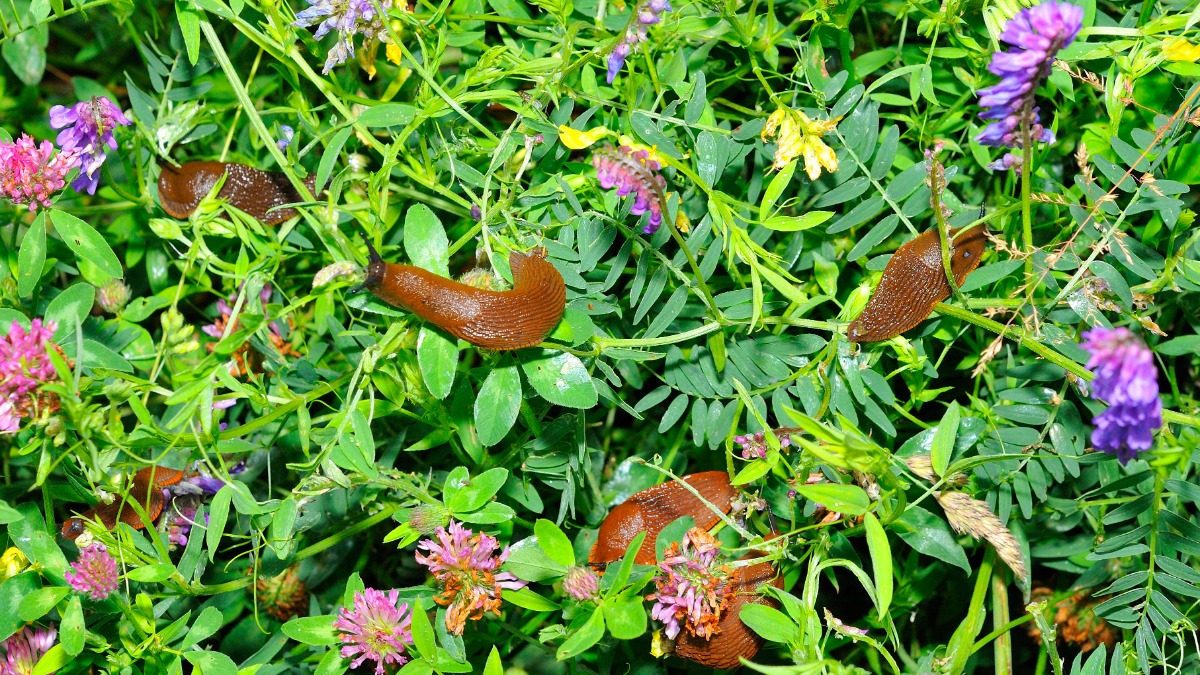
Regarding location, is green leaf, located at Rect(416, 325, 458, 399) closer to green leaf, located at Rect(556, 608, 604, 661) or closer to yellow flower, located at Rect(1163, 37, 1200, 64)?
green leaf, located at Rect(556, 608, 604, 661)

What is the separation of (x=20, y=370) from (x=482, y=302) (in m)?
0.64

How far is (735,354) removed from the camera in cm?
153

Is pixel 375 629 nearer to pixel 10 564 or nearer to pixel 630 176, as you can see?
pixel 10 564

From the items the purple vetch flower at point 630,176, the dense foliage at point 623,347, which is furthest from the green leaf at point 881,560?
the purple vetch flower at point 630,176

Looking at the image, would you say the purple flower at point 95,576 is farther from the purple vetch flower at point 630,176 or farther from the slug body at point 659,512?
the purple vetch flower at point 630,176

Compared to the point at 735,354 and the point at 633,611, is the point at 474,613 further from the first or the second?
the point at 735,354

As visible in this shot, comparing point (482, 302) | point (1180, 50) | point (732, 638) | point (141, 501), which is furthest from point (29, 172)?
point (1180, 50)

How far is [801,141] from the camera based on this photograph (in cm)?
143

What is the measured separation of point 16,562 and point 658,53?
1386 mm

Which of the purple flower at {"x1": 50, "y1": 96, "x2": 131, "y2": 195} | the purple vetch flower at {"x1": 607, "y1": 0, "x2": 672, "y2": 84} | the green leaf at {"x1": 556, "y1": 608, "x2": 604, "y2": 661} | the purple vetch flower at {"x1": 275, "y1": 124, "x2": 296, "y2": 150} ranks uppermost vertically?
the purple vetch flower at {"x1": 607, "y1": 0, "x2": 672, "y2": 84}

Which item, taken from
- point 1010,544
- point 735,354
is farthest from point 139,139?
point 1010,544

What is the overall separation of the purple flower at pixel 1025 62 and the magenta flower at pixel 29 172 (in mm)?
1475

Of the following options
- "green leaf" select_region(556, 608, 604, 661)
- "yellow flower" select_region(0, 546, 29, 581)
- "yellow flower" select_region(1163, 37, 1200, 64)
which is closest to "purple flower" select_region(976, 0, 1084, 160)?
"yellow flower" select_region(1163, 37, 1200, 64)

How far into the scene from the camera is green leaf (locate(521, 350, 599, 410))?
4.63 ft
